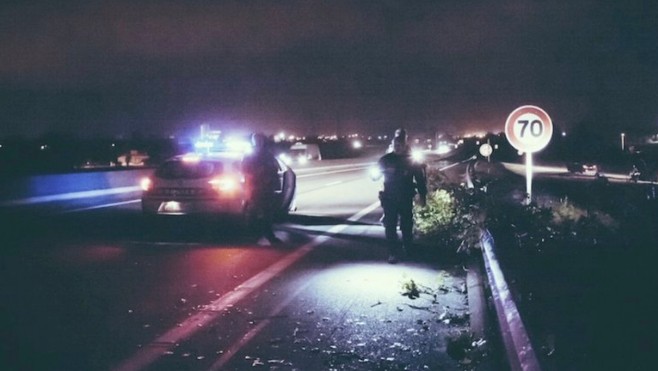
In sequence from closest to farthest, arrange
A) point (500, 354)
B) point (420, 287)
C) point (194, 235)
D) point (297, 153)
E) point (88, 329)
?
1. point (500, 354)
2. point (88, 329)
3. point (420, 287)
4. point (194, 235)
5. point (297, 153)

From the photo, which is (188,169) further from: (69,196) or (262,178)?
(69,196)

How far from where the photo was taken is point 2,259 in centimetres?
1218

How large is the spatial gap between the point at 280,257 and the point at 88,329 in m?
5.13

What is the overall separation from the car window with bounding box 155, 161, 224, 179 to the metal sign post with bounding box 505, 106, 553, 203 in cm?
521

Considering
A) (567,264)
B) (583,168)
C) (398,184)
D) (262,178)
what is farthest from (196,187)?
(583,168)

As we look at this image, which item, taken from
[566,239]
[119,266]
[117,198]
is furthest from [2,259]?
[117,198]

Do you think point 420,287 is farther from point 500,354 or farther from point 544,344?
point 544,344

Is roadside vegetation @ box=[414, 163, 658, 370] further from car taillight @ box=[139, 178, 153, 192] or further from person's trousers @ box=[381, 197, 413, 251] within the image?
car taillight @ box=[139, 178, 153, 192]

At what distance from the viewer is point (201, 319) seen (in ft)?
26.2

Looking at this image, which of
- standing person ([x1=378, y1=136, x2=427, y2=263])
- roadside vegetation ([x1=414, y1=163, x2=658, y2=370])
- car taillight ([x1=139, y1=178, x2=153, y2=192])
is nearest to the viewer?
roadside vegetation ([x1=414, y1=163, x2=658, y2=370])

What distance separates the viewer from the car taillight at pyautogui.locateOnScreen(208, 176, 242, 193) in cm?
1481

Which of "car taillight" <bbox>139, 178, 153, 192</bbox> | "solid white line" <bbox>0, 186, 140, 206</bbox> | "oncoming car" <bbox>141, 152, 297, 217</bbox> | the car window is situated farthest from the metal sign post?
"solid white line" <bbox>0, 186, 140, 206</bbox>

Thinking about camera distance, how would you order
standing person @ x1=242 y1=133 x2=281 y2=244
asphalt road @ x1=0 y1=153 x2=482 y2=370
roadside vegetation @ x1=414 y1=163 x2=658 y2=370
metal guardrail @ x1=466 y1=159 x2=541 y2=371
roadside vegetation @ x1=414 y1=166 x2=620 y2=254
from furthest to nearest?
1. standing person @ x1=242 y1=133 x2=281 y2=244
2. roadside vegetation @ x1=414 y1=166 x2=620 y2=254
3. asphalt road @ x1=0 y1=153 x2=482 y2=370
4. roadside vegetation @ x1=414 y1=163 x2=658 y2=370
5. metal guardrail @ x1=466 y1=159 x2=541 y2=371

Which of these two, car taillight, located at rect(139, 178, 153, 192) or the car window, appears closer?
the car window
